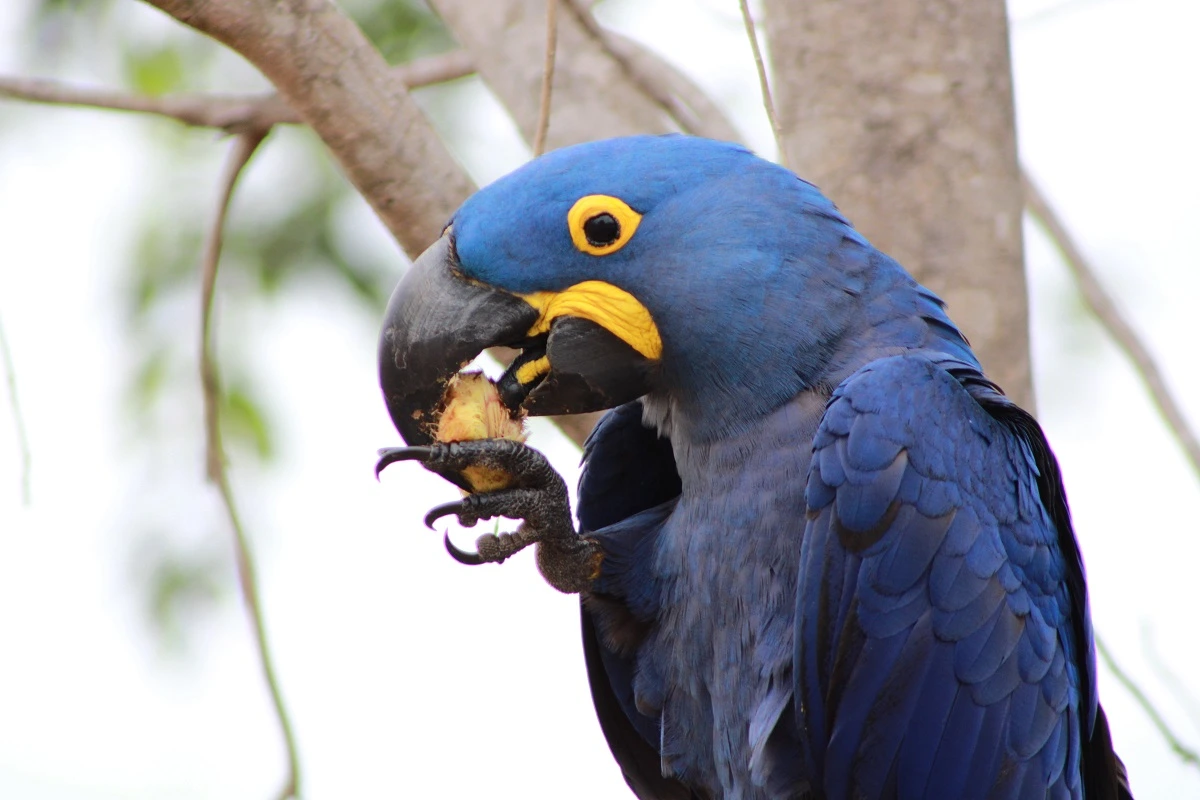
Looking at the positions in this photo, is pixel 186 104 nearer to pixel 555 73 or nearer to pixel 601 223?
pixel 555 73

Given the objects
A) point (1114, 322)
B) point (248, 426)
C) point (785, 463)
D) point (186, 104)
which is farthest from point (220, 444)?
point (1114, 322)

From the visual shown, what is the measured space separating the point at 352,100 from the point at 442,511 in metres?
0.93

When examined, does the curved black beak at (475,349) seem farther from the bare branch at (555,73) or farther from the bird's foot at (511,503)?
the bare branch at (555,73)

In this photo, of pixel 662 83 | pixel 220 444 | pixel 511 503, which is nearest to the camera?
pixel 511 503

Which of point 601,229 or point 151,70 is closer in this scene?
point 601,229

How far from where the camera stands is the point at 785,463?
7.16ft

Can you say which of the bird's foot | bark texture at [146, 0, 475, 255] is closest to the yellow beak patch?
the bird's foot

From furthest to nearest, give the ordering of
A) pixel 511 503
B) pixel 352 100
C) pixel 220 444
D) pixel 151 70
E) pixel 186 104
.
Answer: pixel 151 70 → pixel 220 444 → pixel 186 104 → pixel 352 100 → pixel 511 503

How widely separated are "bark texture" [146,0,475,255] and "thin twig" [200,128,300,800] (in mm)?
538

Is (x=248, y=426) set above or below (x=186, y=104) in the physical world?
below

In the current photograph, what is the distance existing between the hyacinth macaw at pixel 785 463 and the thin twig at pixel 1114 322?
4.04 feet

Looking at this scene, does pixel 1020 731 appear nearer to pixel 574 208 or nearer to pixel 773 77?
pixel 574 208

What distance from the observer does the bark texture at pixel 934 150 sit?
3.02 meters

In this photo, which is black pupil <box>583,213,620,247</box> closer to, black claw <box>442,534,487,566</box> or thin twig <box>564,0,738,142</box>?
black claw <box>442,534,487,566</box>
